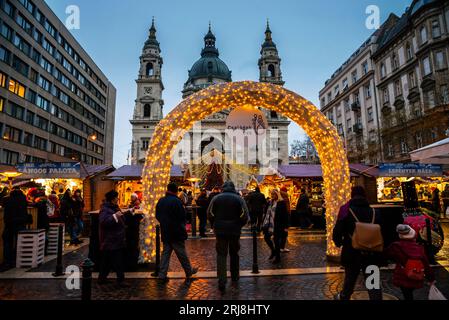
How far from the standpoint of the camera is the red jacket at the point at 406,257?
3.40m

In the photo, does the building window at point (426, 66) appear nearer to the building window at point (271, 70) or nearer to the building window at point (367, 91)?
the building window at point (367, 91)

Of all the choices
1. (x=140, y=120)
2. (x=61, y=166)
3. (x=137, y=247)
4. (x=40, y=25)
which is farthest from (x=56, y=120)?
(x=137, y=247)

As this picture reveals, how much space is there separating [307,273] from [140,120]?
5703cm

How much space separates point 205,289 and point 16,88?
128 ft

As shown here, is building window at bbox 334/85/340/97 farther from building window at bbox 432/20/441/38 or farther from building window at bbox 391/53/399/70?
building window at bbox 432/20/441/38

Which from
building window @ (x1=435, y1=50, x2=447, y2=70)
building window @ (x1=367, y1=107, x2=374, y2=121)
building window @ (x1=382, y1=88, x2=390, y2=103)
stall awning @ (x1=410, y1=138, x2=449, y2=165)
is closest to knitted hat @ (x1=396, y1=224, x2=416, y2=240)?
stall awning @ (x1=410, y1=138, x2=449, y2=165)

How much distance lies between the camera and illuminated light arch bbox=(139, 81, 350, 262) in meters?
6.64

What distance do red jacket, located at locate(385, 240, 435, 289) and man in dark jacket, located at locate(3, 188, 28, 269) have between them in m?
7.65

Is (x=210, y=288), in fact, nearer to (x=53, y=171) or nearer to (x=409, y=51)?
(x=53, y=171)

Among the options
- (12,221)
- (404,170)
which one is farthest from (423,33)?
(12,221)

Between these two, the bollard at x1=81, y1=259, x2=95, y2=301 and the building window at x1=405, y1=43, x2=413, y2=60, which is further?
the building window at x1=405, y1=43, x2=413, y2=60

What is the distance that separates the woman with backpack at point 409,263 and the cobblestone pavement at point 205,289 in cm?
124

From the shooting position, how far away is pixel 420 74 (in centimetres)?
2712
